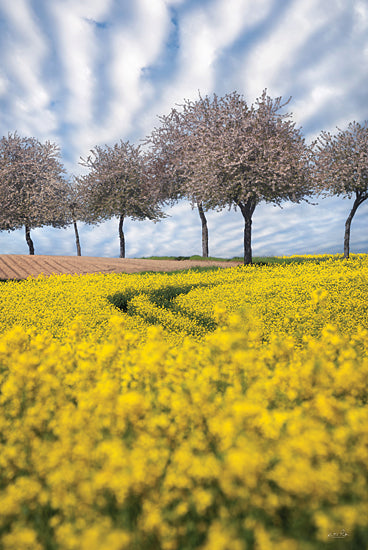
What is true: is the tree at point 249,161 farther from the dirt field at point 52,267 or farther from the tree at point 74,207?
the tree at point 74,207

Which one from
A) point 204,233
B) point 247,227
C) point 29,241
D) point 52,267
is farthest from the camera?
point 29,241

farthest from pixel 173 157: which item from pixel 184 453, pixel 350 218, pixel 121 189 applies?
pixel 184 453

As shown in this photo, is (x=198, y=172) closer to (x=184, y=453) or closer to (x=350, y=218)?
(x=350, y=218)

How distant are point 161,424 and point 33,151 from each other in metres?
38.4

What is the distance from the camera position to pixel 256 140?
62.8ft

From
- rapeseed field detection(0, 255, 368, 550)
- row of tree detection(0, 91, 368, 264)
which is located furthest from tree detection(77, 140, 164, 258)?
rapeseed field detection(0, 255, 368, 550)

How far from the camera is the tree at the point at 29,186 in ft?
105

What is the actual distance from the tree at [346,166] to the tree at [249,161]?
9.73ft

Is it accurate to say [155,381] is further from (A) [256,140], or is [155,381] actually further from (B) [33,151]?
(B) [33,151]

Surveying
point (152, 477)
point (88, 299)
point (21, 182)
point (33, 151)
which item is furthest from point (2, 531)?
point (33, 151)

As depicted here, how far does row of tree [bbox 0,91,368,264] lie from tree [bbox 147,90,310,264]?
2.2 inches

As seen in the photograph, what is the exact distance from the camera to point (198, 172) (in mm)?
20812

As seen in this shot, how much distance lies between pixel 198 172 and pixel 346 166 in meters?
10.5

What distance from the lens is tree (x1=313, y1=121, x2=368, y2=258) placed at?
23.7m
